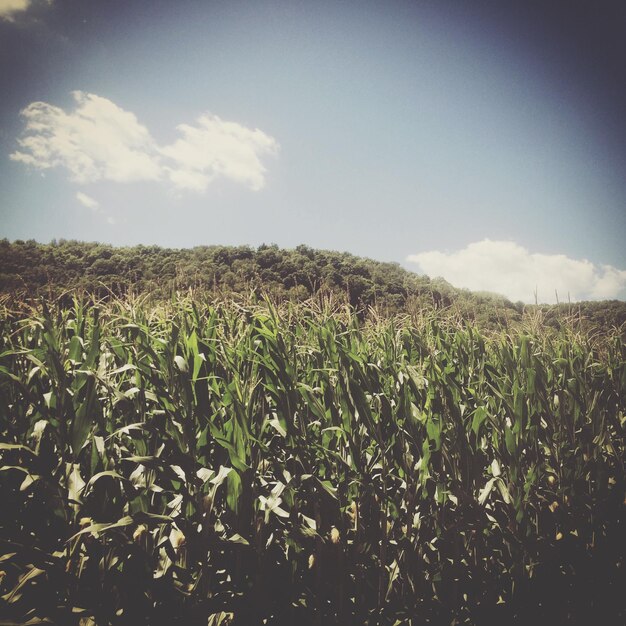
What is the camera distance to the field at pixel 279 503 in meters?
1.58

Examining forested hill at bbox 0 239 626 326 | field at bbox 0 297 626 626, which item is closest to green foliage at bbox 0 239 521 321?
forested hill at bbox 0 239 626 326

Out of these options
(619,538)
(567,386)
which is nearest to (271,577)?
(619,538)

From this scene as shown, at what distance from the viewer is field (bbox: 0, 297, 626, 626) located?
158cm

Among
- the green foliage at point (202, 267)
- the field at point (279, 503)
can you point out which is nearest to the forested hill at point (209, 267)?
the green foliage at point (202, 267)

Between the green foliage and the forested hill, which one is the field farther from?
the green foliage

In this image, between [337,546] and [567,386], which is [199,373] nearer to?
[337,546]

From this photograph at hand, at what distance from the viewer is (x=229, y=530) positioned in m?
1.70

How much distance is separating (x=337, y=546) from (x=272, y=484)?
19.7 inches

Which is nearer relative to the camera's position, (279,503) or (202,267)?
(279,503)

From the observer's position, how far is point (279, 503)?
5.58 ft

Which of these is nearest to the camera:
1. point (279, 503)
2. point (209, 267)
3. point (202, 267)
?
point (279, 503)

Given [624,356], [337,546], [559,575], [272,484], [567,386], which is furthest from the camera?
[624,356]

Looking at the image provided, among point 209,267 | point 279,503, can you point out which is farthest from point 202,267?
point 279,503

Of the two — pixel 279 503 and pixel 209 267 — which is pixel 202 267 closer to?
pixel 209 267
